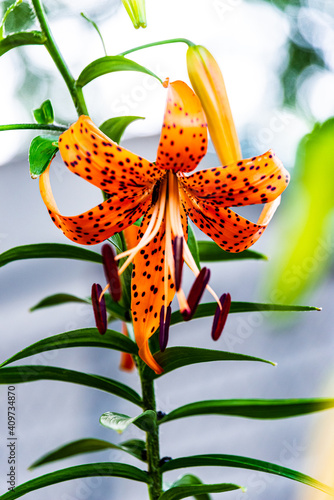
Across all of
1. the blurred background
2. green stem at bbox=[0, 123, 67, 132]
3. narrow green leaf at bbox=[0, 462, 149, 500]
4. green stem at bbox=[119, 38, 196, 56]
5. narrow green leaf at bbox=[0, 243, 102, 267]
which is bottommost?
narrow green leaf at bbox=[0, 462, 149, 500]

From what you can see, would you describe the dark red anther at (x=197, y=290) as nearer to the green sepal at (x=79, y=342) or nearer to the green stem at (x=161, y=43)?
the green sepal at (x=79, y=342)

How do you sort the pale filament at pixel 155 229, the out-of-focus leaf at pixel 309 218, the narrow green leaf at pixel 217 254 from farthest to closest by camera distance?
the narrow green leaf at pixel 217 254, the pale filament at pixel 155 229, the out-of-focus leaf at pixel 309 218

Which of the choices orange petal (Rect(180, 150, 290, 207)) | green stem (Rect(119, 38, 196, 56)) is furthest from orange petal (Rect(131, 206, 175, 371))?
green stem (Rect(119, 38, 196, 56))

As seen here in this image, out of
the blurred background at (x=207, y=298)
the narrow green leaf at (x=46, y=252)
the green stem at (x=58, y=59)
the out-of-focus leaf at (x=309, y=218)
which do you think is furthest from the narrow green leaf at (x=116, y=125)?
the blurred background at (x=207, y=298)

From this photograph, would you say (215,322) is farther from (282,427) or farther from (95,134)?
(282,427)

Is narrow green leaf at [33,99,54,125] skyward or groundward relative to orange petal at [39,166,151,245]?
skyward

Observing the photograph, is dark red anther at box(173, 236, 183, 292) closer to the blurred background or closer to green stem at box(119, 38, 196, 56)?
green stem at box(119, 38, 196, 56)
